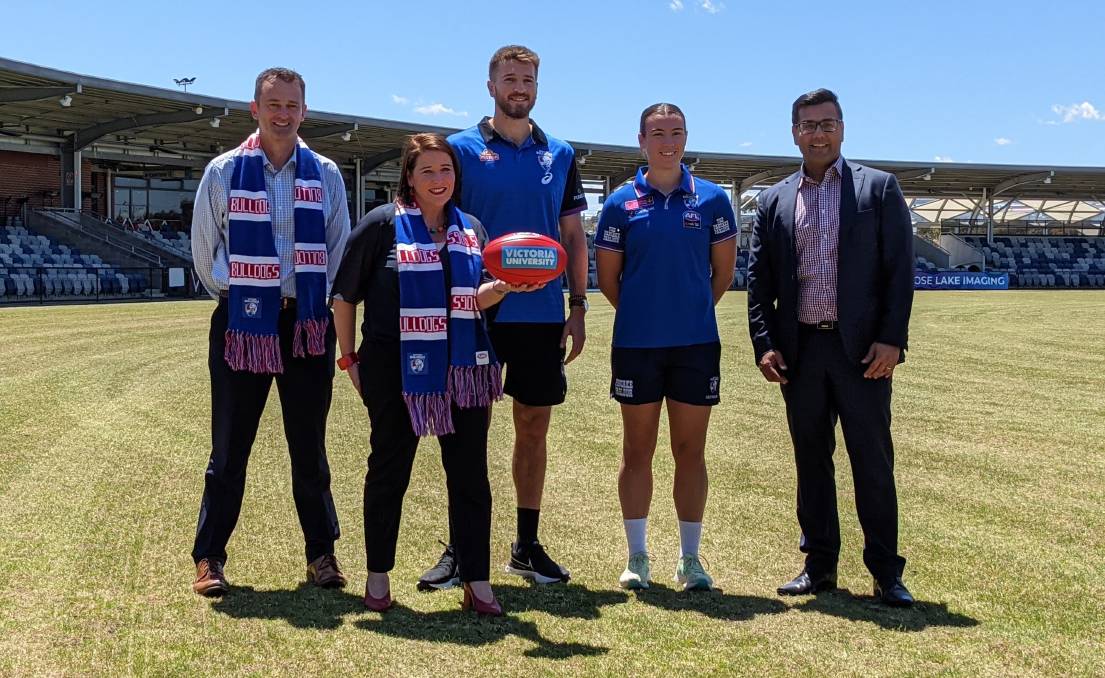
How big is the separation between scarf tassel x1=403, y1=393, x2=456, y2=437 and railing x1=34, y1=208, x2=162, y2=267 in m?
30.1

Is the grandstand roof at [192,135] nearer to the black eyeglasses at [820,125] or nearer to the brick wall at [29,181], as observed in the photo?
the brick wall at [29,181]

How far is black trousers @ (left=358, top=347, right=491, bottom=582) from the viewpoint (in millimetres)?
3834

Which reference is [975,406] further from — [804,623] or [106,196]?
[106,196]

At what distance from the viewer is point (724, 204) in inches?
171

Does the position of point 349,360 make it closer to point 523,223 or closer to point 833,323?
point 523,223

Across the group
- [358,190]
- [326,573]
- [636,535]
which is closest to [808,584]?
[636,535]

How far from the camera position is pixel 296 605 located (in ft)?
12.7

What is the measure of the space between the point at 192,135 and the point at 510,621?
36.0 m

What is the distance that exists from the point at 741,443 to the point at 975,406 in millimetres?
3036

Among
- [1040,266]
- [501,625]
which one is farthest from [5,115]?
[1040,266]

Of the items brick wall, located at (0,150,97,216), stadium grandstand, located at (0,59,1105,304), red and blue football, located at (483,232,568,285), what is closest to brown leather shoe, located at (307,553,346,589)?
red and blue football, located at (483,232,568,285)

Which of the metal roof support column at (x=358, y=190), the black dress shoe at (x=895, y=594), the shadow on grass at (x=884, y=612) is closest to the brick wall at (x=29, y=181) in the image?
the metal roof support column at (x=358, y=190)

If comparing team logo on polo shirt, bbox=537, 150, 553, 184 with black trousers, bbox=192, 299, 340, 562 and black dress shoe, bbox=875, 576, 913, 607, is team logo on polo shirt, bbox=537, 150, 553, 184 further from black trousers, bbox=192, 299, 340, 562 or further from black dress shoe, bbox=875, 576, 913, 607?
black dress shoe, bbox=875, 576, 913, 607

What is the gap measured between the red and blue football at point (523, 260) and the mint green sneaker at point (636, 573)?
4.71ft
